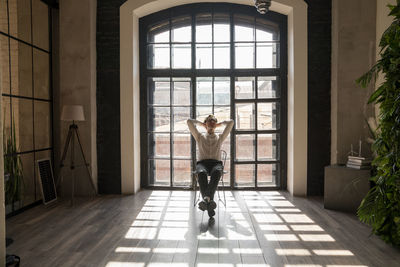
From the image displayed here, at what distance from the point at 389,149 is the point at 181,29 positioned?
4.59 metres

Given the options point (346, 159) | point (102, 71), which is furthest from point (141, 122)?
point (346, 159)

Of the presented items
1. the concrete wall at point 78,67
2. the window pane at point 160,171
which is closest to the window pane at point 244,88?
the window pane at point 160,171

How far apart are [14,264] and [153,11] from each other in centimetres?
524

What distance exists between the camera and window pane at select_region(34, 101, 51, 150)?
5.82 m

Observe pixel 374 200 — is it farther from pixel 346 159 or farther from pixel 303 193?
pixel 303 193

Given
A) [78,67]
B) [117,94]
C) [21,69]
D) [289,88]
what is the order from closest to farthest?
[21,69]
[78,67]
[117,94]
[289,88]

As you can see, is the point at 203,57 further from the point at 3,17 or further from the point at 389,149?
the point at 389,149

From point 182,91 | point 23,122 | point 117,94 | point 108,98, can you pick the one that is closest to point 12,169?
point 23,122

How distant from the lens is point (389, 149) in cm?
365

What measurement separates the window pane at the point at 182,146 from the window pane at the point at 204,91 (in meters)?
0.75

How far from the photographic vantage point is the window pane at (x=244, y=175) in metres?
6.93

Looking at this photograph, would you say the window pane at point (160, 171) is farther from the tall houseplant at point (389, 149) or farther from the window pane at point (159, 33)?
the tall houseplant at point (389, 149)

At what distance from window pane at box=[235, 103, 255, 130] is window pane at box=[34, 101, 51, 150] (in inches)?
137

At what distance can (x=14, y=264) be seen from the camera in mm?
3020
